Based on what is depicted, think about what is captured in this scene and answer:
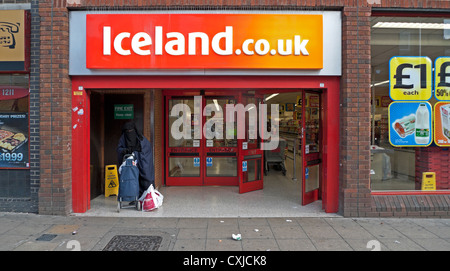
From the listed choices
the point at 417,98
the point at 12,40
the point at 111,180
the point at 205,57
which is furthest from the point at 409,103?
the point at 12,40

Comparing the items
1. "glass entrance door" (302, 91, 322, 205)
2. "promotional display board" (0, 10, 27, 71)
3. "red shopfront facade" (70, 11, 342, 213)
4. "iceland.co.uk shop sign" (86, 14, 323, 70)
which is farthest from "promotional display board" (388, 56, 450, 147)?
"promotional display board" (0, 10, 27, 71)

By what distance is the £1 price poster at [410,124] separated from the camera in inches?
233

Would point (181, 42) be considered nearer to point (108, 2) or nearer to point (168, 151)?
point (108, 2)

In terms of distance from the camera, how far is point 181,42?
18.6 ft

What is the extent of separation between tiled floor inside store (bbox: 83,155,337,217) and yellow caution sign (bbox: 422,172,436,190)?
212 centimetres

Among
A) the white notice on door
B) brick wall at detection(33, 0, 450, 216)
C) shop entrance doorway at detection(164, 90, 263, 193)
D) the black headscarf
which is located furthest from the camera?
shop entrance doorway at detection(164, 90, 263, 193)

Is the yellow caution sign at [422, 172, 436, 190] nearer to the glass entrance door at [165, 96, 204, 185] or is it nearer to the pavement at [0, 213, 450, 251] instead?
the pavement at [0, 213, 450, 251]

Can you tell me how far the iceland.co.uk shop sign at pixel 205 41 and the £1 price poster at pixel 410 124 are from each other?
1885 mm

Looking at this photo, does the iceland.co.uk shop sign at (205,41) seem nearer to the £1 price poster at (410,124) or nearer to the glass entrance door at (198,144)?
the £1 price poster at (410,124)

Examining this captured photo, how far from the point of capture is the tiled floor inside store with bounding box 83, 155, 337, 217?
5879mm

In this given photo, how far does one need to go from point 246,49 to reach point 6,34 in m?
4.62

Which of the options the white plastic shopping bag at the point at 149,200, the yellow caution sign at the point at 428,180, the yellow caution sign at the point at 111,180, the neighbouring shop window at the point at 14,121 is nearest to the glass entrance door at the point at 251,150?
the white plastic shopping bag at the point at 149,200

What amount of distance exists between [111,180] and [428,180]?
280 inches

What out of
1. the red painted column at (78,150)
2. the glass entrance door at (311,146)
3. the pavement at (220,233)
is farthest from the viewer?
the glass entrance door at (311,146)
